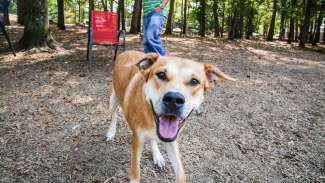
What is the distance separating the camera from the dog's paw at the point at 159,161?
3731 millimetres

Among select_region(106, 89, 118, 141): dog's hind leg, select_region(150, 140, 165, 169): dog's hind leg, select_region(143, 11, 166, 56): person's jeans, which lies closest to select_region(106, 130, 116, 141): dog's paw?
select_region(106, 89, 118, 141): dog's hind leg

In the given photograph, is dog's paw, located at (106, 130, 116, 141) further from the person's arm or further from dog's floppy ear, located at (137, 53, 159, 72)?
the person's arm

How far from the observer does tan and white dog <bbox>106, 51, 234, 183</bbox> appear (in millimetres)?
2563

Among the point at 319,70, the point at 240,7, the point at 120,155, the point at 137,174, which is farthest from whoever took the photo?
the point at 240,7

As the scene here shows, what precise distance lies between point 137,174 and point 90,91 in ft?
10.7

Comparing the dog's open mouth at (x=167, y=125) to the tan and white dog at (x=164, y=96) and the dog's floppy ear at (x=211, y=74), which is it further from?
the dog's floppy ear at (x=211, y=74)

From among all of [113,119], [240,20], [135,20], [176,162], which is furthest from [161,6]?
[240,20]

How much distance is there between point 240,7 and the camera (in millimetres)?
21578

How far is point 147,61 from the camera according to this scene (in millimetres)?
3051

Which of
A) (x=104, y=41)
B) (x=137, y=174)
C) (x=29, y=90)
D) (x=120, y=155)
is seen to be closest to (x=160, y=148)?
(x=120, y=155)

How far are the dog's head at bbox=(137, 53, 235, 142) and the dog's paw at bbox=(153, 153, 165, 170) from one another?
115 centimetres

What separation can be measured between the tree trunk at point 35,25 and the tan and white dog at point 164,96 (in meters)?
6.25

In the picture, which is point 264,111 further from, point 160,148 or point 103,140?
point 103,140

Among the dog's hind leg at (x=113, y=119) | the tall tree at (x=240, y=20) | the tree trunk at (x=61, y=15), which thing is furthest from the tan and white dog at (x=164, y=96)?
the tall tree at (x=240, y=20)
